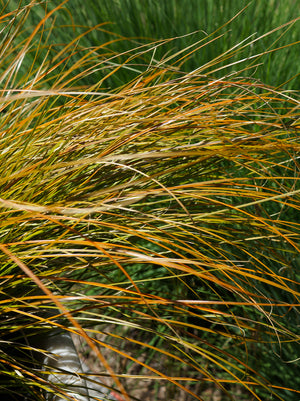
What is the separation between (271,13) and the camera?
1.43 metres

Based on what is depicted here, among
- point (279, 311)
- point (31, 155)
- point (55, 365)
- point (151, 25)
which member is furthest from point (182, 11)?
point (55, 365)

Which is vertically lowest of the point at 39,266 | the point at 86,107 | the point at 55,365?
the point at 55,365

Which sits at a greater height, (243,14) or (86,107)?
(86,107)

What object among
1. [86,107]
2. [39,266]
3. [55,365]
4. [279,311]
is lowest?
[279,311]

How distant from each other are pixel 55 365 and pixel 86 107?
1.53ft

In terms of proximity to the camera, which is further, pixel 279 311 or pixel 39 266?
pixel 279 311

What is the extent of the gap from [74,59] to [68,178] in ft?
2.53

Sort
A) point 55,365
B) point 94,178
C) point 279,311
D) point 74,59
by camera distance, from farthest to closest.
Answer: point 74,59 → point 279,311 → point 94,178 → point 55,365

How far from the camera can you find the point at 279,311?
1037mm

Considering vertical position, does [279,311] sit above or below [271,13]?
below

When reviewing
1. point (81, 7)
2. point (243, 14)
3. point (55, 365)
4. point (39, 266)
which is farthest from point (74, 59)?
point (55, 365)

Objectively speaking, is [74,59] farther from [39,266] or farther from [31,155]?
[39,266]

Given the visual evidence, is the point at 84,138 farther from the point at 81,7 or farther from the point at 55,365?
the point at 81,7

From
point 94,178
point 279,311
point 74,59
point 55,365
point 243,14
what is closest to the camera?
point 55,365
